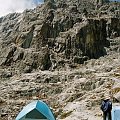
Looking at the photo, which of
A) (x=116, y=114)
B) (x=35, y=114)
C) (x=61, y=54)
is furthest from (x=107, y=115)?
(x=61, y=54)

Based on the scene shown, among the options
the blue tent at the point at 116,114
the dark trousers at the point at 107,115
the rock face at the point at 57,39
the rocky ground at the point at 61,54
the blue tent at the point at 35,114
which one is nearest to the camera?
the dark trousers at the point at 107,115

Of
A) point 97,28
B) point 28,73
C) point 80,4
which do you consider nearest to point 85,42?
point 97,28

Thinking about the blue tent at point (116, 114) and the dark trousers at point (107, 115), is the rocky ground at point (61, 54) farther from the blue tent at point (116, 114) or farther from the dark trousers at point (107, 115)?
the dark trousers at point (107, 115)

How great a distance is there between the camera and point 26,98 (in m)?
59.1

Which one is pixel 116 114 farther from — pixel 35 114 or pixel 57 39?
pixel 57 39

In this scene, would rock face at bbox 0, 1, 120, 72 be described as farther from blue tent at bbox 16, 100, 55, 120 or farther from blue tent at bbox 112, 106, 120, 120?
blue tent at bbox 112, 106, 120, 120

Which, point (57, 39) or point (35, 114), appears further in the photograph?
point (57, 39)

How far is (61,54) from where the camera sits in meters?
86.2

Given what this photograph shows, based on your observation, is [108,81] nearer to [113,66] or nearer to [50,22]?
[113,66]

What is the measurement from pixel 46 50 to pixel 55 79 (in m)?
19.4

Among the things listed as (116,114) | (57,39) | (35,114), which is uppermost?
(57,39)

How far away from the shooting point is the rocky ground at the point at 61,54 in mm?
59000

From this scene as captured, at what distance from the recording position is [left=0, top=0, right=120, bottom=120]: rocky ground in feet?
194

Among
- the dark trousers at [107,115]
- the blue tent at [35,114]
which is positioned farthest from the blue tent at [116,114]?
the blue tent at [35,114]
